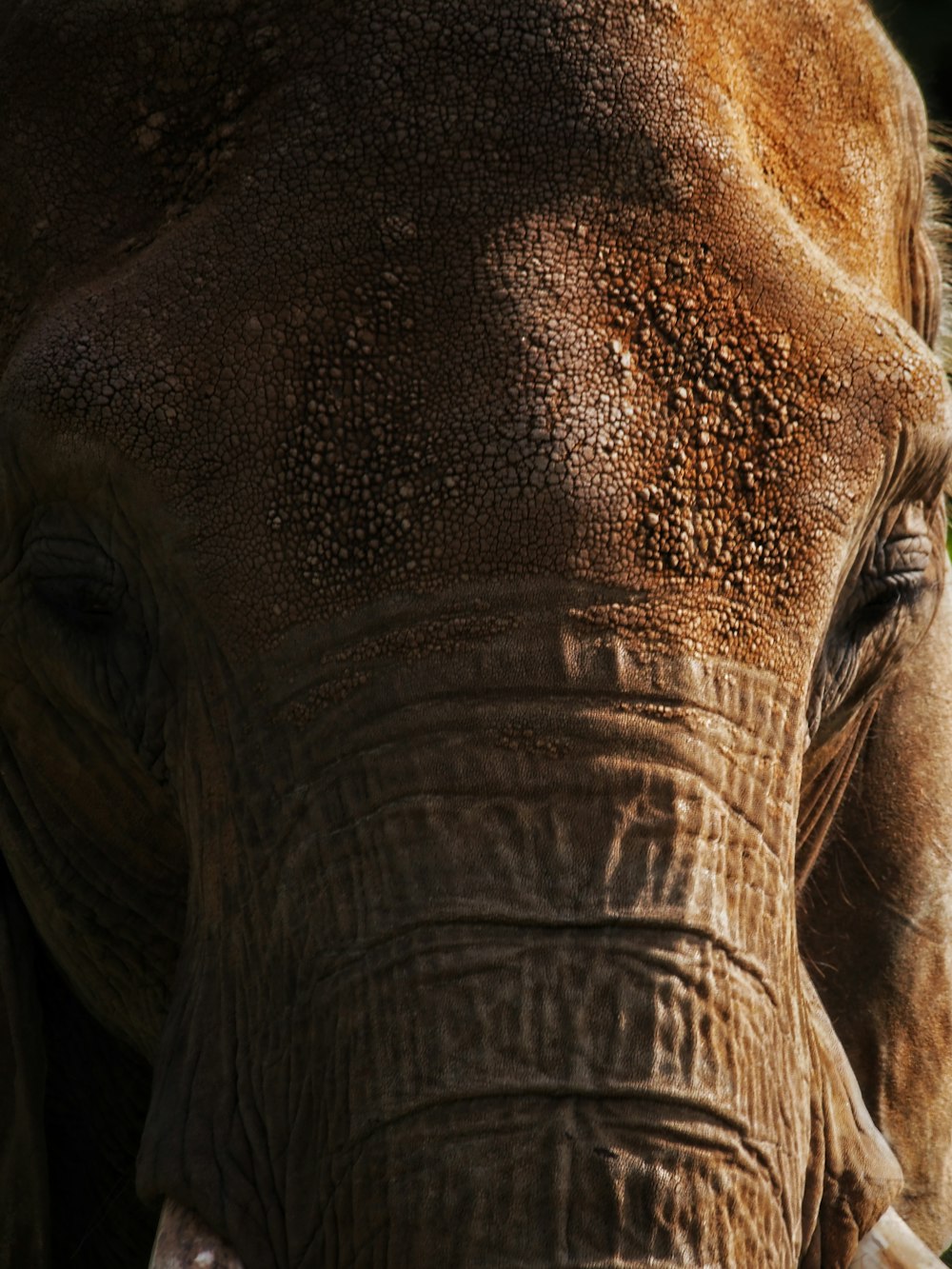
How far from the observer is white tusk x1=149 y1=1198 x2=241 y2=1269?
1.90 metres

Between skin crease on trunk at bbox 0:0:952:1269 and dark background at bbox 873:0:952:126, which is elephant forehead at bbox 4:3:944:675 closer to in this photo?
skin crease on trunk at bbox 0:0:952:1269

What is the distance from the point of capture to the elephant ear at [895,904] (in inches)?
112

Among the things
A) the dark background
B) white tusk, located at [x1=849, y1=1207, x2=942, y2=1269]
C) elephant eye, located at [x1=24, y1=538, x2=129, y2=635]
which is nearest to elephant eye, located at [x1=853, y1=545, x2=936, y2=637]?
white tusk, located at [x1=849, y1=1207, x2=942, y2=1269]

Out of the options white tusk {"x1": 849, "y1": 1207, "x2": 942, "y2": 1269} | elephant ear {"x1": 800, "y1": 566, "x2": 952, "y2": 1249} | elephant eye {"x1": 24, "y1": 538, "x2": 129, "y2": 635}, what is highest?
elephant eye {"x1": 24, "y1": 538, "x2": 129, "y2": 635}

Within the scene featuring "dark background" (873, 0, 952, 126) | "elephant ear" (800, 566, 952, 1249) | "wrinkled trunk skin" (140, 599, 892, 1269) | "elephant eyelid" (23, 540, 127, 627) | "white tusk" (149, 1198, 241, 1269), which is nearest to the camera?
"wrinkled trunk skin" (140, 599, 892, 1269)

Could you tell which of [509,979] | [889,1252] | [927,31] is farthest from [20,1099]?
[927,31]

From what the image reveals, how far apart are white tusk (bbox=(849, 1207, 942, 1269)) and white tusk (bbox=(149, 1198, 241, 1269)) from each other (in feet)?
2.27

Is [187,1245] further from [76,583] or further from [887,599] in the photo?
[887,599]

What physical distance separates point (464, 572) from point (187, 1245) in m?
0.70

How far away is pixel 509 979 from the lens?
1.79 metres

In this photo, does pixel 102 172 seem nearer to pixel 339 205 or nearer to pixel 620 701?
pixel 339 205

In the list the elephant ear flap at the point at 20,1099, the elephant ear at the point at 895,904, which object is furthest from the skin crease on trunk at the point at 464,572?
the elephant ear at the point at 895,904

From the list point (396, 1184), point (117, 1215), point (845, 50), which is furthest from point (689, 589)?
point (117, 1215)

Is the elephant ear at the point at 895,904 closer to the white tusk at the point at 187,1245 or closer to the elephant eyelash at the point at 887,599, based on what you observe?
the elephant eyelash at the point at 887,599
